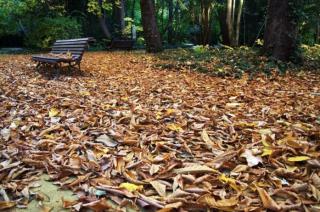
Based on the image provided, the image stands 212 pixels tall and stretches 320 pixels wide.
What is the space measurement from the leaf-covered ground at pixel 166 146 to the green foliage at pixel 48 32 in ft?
27.7

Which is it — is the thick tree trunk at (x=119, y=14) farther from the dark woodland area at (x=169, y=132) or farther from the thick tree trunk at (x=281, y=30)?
the thick tree trunk at (x=281, y=30)

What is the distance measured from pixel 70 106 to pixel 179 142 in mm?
1893

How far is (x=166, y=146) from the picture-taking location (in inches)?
123

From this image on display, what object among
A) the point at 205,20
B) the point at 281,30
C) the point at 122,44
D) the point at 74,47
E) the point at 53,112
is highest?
the point at 205,20

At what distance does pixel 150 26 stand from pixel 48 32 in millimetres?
4479

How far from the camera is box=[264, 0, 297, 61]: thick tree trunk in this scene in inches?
301

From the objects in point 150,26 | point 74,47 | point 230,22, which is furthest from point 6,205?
point 230,22

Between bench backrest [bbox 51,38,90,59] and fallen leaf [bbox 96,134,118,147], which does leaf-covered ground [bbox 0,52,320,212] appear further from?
bench backrest [bbox 51,38,90,59]

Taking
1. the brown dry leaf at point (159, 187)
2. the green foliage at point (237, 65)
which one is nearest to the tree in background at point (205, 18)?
the green foliage at point (237, 65)

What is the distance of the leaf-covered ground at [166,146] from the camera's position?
2.35m

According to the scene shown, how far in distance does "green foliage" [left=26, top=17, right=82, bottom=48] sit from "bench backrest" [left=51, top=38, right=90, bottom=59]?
198 inches

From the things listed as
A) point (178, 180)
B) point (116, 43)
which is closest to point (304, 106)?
point (178, 180)

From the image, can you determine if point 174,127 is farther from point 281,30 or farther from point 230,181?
point 281,30

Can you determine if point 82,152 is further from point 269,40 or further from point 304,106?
point 269,40
